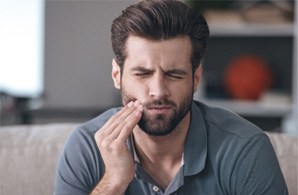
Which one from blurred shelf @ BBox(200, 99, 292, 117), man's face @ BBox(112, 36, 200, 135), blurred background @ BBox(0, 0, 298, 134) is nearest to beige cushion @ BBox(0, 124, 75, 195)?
man's face @ BBox(112, 36, 200, 135)

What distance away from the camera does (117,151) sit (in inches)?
66.5

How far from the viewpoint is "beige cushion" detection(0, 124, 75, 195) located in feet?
6.56

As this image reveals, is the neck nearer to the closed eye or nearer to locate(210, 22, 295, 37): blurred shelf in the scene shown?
the closed eye

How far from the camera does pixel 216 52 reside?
13.3ft

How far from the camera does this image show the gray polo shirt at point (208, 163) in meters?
1.59

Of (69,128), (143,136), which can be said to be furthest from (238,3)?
(143,136)

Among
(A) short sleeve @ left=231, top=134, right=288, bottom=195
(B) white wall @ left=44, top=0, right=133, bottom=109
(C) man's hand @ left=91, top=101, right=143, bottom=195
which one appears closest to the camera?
(A) short sleeve @ left=231, top=134, right=288, bottom=195

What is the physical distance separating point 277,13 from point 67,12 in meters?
1.30

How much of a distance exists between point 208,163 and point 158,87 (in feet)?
0.78

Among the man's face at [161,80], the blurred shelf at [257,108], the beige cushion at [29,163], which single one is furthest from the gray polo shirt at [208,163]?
the blurred shelf at [257,108]

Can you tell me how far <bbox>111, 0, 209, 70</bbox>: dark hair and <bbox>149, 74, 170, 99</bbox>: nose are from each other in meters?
0.10

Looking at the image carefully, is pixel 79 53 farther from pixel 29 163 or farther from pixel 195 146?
pixel 195 146

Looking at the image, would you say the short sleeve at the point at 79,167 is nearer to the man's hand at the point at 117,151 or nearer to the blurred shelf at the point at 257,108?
the man's hand at the point at 117,151

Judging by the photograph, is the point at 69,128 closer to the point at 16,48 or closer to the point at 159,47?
the point at 159,47
